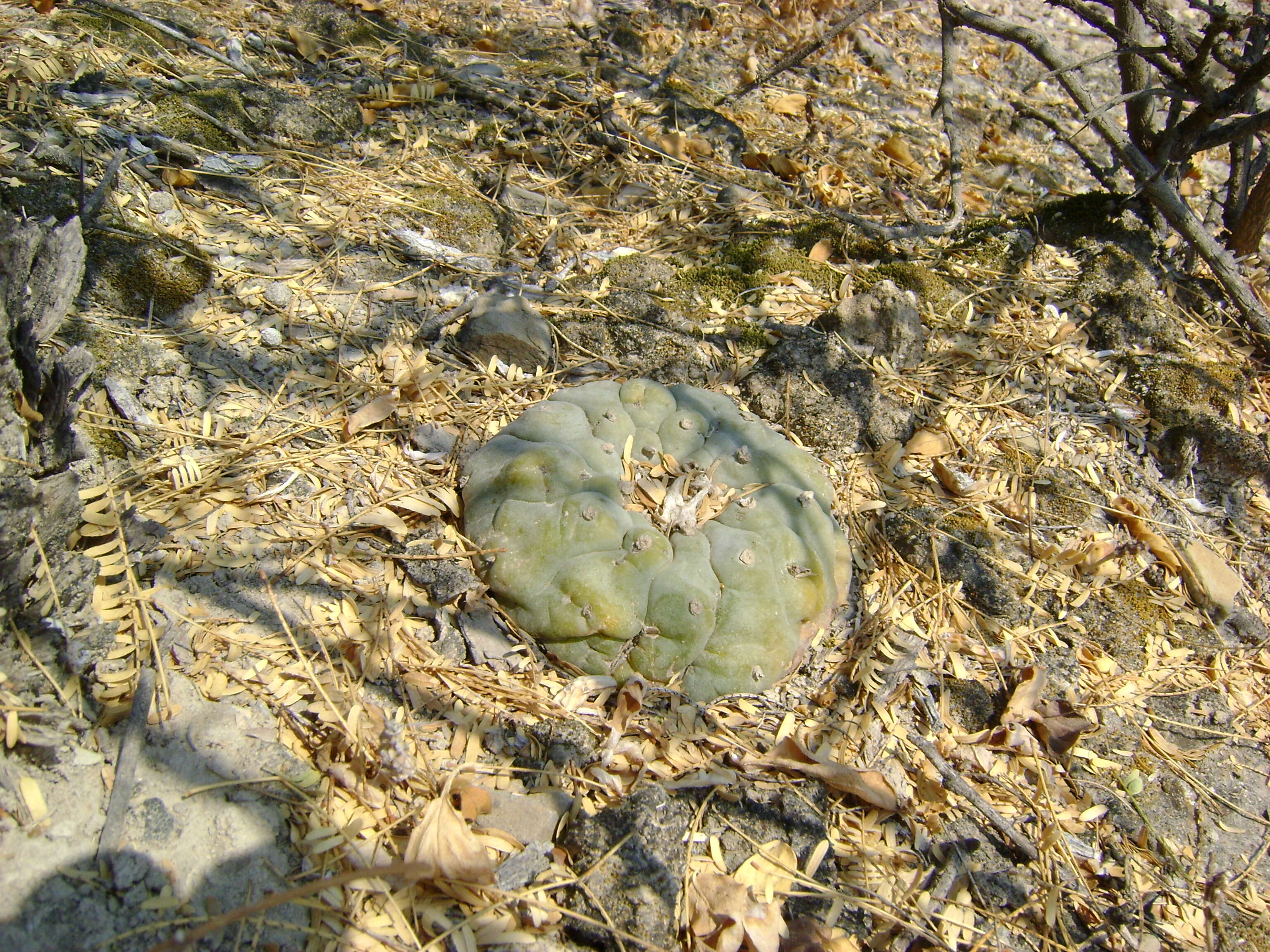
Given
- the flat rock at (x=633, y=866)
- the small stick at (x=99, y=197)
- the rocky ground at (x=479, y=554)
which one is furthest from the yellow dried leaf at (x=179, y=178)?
the flat rock at (x=633, y=866)

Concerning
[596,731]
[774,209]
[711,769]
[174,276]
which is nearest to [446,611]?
[596,731]

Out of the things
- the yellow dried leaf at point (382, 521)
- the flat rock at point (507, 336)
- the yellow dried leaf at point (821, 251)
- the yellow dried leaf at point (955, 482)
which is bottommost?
→ the yellow dried leaf at point (382, 521)

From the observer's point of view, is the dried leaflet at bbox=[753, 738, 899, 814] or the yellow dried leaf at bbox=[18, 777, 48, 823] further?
the dried leaflet at bbox=[753, 738, 899, 814]

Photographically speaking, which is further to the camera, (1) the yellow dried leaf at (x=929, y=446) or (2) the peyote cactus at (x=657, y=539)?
(1) the yellow dried leaf at (x=929, y=446)

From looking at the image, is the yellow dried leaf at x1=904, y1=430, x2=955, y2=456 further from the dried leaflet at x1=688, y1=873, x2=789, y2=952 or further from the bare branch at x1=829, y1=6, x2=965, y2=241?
the dried leaflet at x1=688, y1=873, x2=789, y2=952

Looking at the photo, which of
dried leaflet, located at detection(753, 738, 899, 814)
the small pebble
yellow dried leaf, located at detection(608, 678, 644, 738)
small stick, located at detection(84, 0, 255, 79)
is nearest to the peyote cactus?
yellow dried leaf, located at detection(608, 678, 644, 738)

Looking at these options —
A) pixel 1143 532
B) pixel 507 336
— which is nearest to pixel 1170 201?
pixel 1143 532

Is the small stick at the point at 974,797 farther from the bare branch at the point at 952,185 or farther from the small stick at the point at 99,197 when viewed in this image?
the small stick at the point at 99,197

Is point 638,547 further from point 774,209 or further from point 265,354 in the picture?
point 774,209
